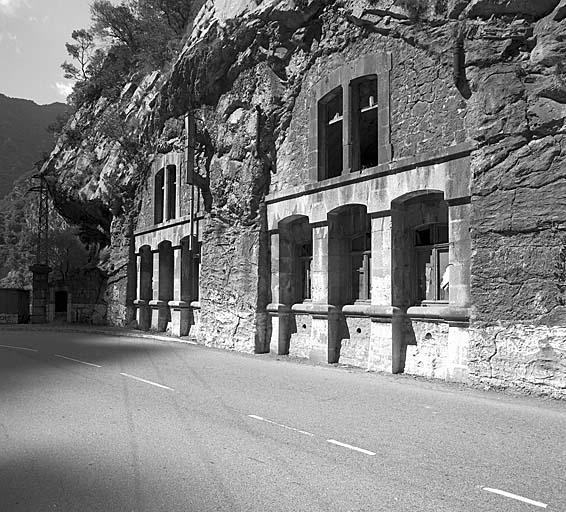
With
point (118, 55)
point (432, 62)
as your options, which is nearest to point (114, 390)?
point (432, 62)

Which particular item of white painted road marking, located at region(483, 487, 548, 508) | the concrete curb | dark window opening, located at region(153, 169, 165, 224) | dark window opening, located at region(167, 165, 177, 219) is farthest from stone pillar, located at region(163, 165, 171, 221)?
white painted road marking, located at region(483, 487, 548, 508)

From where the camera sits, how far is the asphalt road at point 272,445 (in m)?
4.86

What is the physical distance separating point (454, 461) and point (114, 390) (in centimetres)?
636

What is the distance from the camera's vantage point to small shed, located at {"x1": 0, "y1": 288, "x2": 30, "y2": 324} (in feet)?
112

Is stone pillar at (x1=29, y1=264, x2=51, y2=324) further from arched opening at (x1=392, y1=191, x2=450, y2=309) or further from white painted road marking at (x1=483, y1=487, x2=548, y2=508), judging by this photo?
white painted road marking at (x1=483, y1=487, x2=548, y2=508)

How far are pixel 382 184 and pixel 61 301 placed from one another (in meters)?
26.9

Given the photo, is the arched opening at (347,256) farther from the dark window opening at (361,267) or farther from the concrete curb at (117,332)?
the concrete curb at (117,332)

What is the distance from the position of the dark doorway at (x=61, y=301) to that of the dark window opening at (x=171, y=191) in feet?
44.9

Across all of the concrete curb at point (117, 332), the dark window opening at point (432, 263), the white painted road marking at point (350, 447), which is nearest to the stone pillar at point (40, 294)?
the concrete curb at point (117, 332)

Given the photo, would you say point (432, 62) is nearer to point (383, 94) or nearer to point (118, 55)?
point (383, 94)

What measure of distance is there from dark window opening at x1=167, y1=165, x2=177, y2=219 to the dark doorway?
13.7m

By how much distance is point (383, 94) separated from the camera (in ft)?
43.9

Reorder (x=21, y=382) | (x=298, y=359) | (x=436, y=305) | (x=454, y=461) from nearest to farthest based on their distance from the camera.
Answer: (x=454, y=461) < (x=21, y=382) < (x=436, y=305) < (x=298, y=359)

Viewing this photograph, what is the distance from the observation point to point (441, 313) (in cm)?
1154
